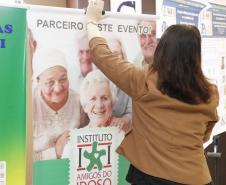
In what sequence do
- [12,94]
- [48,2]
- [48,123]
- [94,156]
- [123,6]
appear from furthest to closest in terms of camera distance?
[48,2] < [123,6] < [94,156] < [48,123] < [12,94]

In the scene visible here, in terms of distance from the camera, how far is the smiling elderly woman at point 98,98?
176cm

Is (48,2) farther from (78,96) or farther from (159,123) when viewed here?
(159,123)

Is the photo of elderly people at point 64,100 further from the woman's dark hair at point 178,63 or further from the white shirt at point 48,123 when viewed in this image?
the woman's dark hair at point 178,63

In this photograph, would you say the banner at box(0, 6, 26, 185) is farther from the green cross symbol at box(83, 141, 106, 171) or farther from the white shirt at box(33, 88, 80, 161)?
the green cross symbol at box(83, 141, 106, 171)

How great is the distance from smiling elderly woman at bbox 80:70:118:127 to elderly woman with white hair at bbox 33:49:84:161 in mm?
65

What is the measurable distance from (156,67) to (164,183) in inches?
18.9

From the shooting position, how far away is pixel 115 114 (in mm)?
1866

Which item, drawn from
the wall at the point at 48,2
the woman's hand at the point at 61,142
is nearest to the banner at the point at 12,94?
the woman's hand at the point at 61,142

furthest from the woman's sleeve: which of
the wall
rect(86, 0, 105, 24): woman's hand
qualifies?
the wall

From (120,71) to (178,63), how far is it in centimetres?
23

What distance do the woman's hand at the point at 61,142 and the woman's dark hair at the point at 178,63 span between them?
1.55 feet

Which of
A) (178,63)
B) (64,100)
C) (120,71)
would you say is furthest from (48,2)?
(178,63)

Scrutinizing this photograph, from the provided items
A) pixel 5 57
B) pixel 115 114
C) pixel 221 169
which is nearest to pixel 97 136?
pixel 115 114

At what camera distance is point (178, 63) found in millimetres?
1564
